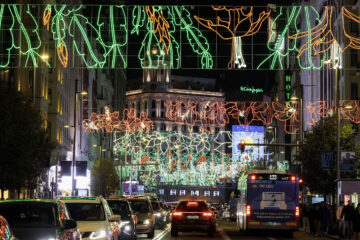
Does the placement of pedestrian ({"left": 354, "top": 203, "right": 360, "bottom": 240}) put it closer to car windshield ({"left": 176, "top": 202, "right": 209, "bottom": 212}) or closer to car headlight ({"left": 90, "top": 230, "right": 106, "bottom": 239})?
car windshield ({"left": 176, "top": 202, "right": 209, "bottom": 212})

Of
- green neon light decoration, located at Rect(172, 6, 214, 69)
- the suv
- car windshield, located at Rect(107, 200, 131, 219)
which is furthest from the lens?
green neon light decoration, located at Rect(172, 6, 214, 69)

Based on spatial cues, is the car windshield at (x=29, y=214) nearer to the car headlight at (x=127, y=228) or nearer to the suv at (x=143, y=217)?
the car headlight at (x=127, y=228)

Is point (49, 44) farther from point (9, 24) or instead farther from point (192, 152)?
point (192, 152)

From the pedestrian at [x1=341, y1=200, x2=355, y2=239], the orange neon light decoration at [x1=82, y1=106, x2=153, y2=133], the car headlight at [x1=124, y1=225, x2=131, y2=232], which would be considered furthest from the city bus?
the orange neon light decoration at [x1=82, y1=106, x2=153, y2=133]

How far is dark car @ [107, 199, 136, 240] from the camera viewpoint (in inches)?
1148

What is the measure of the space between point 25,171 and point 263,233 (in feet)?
44.7

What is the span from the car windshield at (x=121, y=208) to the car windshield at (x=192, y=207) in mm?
8357

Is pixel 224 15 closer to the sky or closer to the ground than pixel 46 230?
closer to the sky

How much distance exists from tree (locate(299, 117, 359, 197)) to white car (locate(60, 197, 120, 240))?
34044 millimetres

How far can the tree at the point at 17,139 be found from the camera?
4464 centimetres

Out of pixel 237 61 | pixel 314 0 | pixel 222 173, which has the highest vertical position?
pixel 314 0

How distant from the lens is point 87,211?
22188 millimetres

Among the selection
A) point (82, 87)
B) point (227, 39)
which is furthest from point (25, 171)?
point (82, 87)

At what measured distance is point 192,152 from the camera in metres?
183
